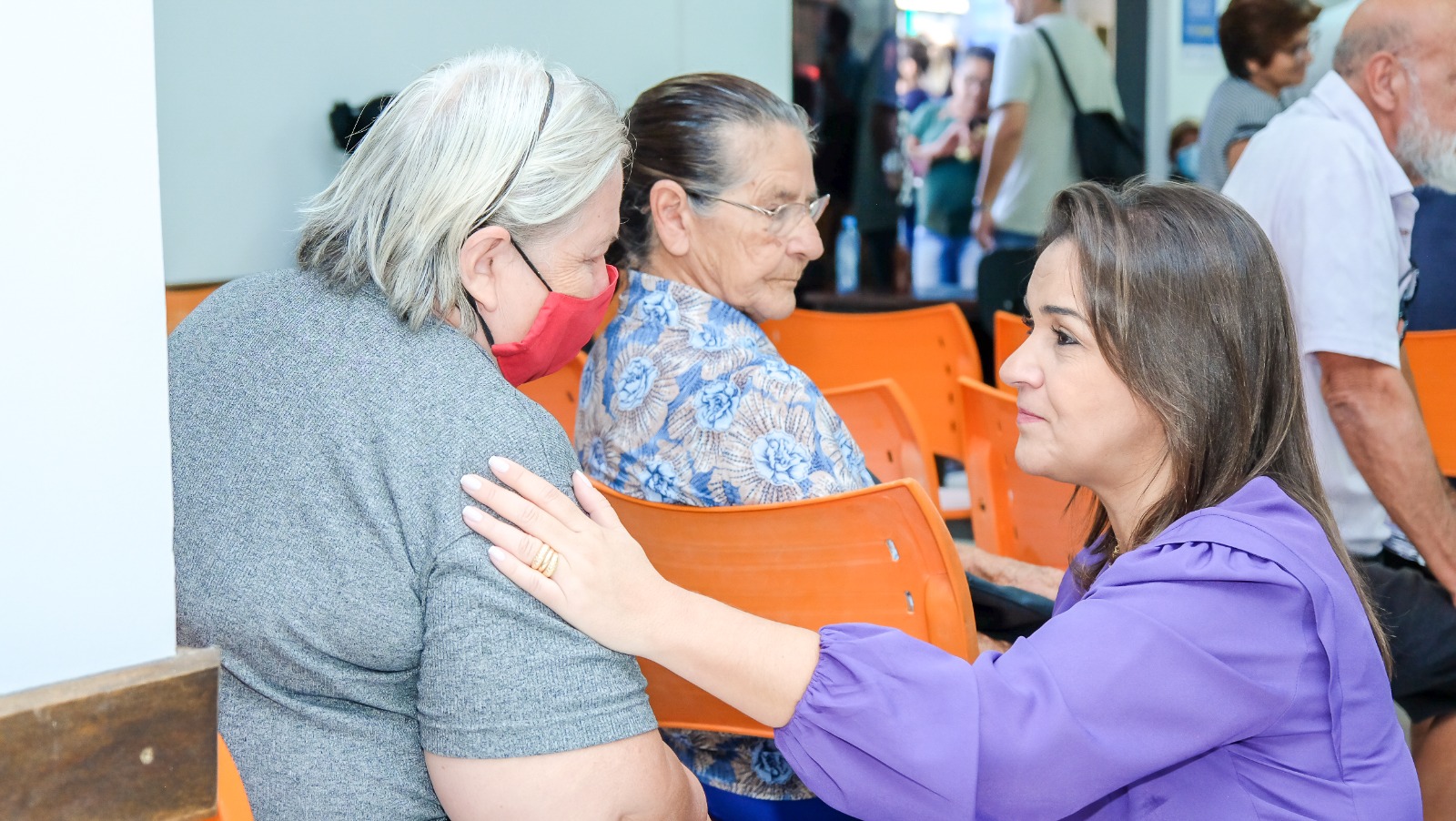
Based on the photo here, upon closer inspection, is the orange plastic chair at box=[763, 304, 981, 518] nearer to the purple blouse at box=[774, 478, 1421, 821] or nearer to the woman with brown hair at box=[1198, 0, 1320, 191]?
the woman with brown hair at box=[1198, 0, 1320, 191]

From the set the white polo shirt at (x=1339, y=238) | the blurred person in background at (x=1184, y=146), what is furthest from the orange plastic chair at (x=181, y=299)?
the blurred person in background at (x=1184, y=146)

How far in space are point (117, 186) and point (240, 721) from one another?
1.99 feet

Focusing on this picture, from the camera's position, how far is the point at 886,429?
262cm

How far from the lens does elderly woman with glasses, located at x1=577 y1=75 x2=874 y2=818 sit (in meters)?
1.79

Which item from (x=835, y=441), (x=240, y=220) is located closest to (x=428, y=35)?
(x=240, y=220)

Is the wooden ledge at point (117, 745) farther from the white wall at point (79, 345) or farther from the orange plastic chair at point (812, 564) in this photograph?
the orange plastic chair at point (812, 564)

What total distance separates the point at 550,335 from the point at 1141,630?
0.71 meters

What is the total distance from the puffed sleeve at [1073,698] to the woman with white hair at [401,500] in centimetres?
21

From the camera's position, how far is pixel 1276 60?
4133 millimetres

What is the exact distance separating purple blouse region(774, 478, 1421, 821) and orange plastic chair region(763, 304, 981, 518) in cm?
206

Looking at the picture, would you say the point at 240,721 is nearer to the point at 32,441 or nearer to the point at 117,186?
the point at 32,441

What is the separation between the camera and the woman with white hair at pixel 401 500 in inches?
44.0

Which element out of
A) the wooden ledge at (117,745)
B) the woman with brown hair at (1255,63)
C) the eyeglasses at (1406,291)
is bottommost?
the wooden ledge at (117,745)

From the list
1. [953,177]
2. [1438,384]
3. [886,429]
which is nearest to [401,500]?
[886,429]
